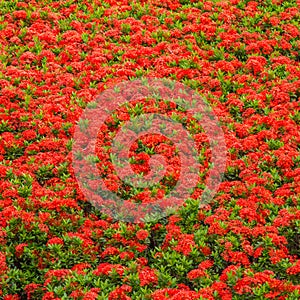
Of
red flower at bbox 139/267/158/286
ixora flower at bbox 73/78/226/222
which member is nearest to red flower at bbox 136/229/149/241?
ixora flower at bbox 73/78/226/222

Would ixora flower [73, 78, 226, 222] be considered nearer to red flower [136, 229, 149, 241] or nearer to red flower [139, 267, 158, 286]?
red flower [136, 229, 149, 241]

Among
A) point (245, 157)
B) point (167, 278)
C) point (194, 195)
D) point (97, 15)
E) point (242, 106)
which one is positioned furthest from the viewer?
point (97, 15)

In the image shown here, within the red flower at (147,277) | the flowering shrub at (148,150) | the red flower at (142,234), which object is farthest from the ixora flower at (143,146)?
the red flower at (147,277)

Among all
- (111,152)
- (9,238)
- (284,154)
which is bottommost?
(9,238)

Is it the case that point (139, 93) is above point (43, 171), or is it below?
above

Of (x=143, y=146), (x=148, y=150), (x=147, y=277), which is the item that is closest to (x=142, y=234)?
(x=147, y=277)

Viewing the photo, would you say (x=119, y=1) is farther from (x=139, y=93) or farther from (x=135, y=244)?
(x=135, y=244)

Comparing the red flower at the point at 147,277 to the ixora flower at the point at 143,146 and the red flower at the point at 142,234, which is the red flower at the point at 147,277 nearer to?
the red flower at the point at 142,234

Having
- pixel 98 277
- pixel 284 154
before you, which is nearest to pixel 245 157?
pixel 284 154
